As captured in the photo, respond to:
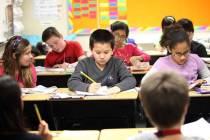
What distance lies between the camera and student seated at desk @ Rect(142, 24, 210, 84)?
120 inches

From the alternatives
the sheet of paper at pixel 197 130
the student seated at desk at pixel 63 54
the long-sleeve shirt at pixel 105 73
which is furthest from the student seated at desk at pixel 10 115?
the student seated at desk at pixel 63 54

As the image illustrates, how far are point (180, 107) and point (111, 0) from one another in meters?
5.26

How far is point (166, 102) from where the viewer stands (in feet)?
4.35

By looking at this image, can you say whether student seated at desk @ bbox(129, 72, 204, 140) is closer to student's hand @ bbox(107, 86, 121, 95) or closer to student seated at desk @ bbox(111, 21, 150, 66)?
student's hand @ bbox(107, 86, 121, 95)

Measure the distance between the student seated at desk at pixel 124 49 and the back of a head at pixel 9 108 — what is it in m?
3.00

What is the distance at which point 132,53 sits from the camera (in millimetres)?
4754

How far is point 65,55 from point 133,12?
2.02m

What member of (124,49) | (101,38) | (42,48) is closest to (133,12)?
(42,48)

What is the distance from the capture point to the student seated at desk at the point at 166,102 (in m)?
1.33

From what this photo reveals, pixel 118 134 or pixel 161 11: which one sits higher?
pixel 161 11

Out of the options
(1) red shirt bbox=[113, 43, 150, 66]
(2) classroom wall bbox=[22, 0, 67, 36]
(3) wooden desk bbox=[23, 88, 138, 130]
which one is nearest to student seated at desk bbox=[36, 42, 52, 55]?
(2) classroom wall bbox=[22, 0, 67, 36]

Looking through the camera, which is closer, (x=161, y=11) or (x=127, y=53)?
(x=127, y=53)

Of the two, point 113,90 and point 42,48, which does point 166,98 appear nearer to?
point 113,90

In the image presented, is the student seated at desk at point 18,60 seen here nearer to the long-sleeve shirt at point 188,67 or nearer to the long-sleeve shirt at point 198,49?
the long-sleeve shirt at point 188,67
